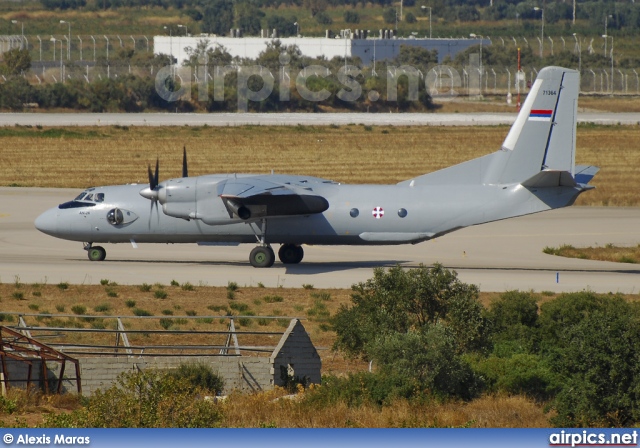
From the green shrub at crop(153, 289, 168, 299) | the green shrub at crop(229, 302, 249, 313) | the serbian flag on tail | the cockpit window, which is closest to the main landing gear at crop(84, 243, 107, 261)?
the cockpit window

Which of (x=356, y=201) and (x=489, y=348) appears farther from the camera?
(x=356, y=201)

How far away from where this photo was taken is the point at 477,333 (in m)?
23.8

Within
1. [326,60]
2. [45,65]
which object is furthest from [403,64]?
[45,65]

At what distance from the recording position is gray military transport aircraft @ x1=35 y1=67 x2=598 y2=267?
33.9 meters

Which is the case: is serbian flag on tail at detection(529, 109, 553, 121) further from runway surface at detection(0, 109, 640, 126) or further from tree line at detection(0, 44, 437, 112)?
tree line at detection(0, 44, 437, 112)

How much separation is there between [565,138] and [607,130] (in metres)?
61.9

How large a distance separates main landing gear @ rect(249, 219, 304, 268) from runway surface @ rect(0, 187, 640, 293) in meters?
0.46

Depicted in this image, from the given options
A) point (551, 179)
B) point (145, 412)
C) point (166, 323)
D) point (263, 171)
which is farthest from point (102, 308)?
point (263, 171)

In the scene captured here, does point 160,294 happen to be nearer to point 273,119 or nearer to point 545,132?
point 545,132

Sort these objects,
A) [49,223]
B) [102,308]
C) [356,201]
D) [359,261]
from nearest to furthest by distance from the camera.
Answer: [102,308] < [356,201] < [49,223] < [359,261]

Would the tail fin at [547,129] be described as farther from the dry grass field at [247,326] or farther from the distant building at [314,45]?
the distant building at [314,45]

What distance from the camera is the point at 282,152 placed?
255 ft

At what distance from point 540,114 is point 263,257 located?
11296mm

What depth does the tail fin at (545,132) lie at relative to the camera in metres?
33.9
